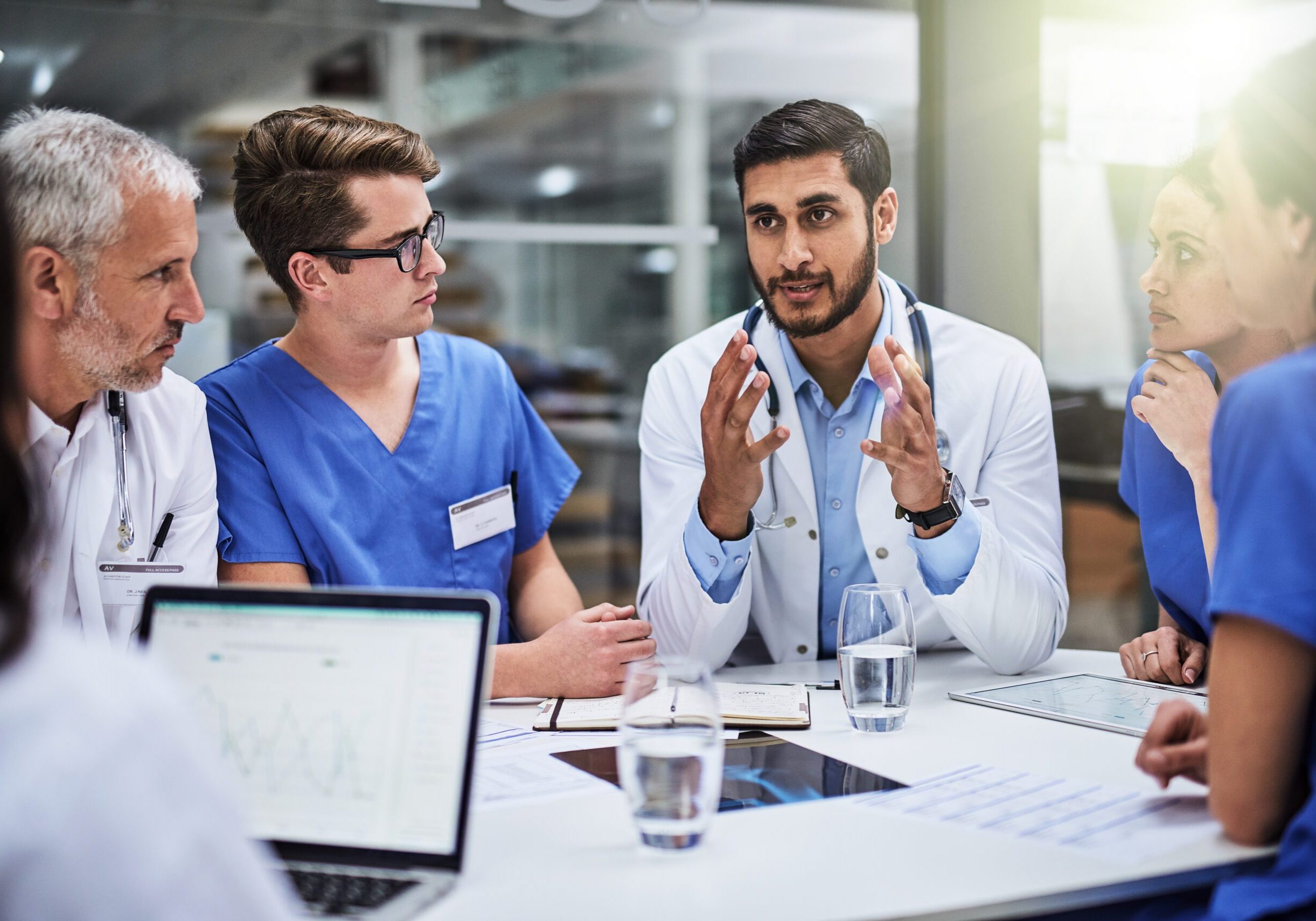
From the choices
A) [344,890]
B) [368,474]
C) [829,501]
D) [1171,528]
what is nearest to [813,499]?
[829,501]

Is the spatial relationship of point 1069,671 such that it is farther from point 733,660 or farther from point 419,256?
point 419,256

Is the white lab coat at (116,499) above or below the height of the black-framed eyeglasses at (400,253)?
below

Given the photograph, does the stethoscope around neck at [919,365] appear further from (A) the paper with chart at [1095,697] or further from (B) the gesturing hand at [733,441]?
(A) the paper with chart at [1095,697]

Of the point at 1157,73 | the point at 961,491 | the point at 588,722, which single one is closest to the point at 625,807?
the point at 588,722

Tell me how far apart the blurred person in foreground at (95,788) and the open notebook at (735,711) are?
94cm

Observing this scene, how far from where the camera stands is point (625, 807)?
126cm

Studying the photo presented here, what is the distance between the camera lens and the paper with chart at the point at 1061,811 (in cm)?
114

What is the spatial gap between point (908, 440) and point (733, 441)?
289mm

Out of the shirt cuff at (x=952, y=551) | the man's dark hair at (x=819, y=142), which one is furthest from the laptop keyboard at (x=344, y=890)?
the man's dark hair at (x=819, y=142)

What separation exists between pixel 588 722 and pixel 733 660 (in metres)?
0.78

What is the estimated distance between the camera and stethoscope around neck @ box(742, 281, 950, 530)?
2172 mm

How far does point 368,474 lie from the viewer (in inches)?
82.0

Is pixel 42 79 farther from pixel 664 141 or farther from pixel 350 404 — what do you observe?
pixel 664 141

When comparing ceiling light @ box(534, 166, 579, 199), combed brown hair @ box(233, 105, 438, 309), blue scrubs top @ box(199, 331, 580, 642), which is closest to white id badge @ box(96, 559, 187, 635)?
blue scrubs top @ box(199, 331, 580, 642)
